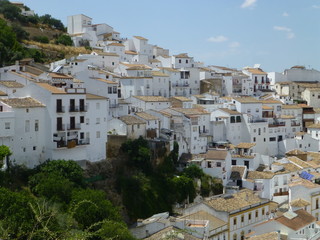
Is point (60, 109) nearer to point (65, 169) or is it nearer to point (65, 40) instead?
point (65, 169)

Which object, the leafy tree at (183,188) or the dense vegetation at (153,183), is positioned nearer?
the dense vegetation at (153,183)

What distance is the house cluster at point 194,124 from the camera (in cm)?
2977

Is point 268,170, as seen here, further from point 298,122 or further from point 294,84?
point 294,84

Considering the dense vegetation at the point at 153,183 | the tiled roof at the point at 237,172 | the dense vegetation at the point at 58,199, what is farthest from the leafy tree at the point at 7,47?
the tiled roof at the point at 237,172

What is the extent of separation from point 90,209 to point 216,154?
60.6ft

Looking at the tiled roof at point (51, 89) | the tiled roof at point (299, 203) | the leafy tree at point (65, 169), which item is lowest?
the tiled roof at point (299, 203)

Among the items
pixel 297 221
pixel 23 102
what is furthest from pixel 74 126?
pixel 297 221

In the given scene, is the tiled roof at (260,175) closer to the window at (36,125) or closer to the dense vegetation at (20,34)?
the window at (36,125)

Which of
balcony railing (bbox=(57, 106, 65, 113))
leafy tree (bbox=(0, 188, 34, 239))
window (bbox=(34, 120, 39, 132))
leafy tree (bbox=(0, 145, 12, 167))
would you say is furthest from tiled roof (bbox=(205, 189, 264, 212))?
leafy tree (bbox=(0, 188, 34, 239))

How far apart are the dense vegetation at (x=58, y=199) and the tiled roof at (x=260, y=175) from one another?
1711 cm

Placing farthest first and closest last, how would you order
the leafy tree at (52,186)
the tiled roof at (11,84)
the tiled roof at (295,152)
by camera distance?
the tiled roof at (295,152), the tiled roof at (11,84), the leafy tree at (52,186)

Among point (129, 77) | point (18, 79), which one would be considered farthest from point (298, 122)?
point (18, 79)

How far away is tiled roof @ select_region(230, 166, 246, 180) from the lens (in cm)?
4103

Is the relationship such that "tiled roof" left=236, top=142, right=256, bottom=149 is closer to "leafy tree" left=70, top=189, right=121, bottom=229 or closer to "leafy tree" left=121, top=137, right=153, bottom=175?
"leafy tree" left=121, top=137, right=153, bottom=175
